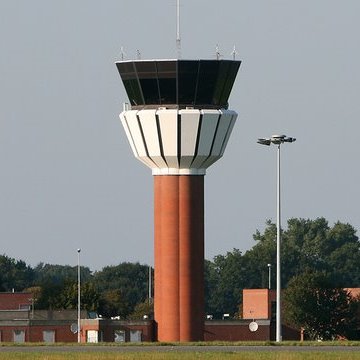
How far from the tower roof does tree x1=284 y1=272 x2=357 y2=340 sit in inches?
1497

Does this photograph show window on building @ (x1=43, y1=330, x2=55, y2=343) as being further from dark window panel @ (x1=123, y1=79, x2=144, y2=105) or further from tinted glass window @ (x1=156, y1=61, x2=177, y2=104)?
tinted glass window @ (x1=156, y1=61, x2=177, y2=104)

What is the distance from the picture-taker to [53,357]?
8925 centimetres

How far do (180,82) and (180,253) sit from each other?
11377 millimetres

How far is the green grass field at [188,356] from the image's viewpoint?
3455 inches

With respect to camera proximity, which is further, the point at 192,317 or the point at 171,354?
the point at 192,317

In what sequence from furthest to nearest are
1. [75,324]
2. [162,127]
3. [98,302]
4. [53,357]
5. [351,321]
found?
[98,302]
[351,321]
[75,324]
[162,127]
[53,357]

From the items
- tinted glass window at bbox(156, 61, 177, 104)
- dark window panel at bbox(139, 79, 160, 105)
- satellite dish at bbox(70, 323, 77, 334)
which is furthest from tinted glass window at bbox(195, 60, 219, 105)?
satellite dish at bbox(70, 323, 77, 334)

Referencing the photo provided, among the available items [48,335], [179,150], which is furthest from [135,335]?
[179,150]

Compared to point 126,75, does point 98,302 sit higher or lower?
lower

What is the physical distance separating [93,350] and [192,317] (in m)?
23.7

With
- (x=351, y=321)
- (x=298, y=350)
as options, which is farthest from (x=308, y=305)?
(x=298, y=350)

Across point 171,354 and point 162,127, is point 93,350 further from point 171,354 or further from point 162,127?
point 162,127

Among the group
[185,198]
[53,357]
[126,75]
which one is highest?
[126,75]

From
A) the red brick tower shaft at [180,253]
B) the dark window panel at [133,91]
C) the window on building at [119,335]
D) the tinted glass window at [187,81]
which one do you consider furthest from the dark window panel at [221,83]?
the window on building at [119,335]
